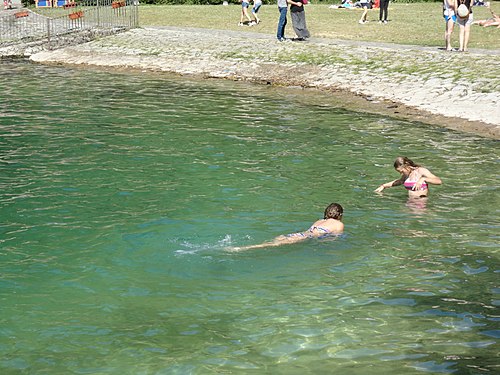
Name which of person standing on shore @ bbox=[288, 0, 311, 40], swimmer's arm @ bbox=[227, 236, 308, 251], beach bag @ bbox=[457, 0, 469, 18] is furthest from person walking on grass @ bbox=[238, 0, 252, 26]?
swimmer's arm @ bbox=[227, 236, 308, 251]

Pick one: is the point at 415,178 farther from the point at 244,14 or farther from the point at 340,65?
the point at 244,14

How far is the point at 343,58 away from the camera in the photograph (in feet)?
96.3

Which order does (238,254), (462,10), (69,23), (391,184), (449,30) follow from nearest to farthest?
(238,254), (391,184), (462,10), (449,30), (69,23)

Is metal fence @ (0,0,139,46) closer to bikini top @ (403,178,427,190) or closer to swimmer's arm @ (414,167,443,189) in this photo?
bikini top @ (403,178,427,190)

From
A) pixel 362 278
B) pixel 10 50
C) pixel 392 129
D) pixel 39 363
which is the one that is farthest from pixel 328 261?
pixel 10 50

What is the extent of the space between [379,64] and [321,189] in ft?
42.3

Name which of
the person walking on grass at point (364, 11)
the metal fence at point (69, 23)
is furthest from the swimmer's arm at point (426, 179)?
the metal fence at point (69, 23)

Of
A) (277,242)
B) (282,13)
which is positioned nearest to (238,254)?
(277,242)

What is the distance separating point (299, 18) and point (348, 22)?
726cm

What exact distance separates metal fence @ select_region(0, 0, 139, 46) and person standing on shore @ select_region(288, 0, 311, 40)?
9768 millimetres

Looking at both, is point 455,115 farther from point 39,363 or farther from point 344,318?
point 39,363

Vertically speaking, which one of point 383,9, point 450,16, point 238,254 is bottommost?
point 238,254

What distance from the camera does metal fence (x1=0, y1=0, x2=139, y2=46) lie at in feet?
125

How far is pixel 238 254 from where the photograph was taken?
42.1ft
